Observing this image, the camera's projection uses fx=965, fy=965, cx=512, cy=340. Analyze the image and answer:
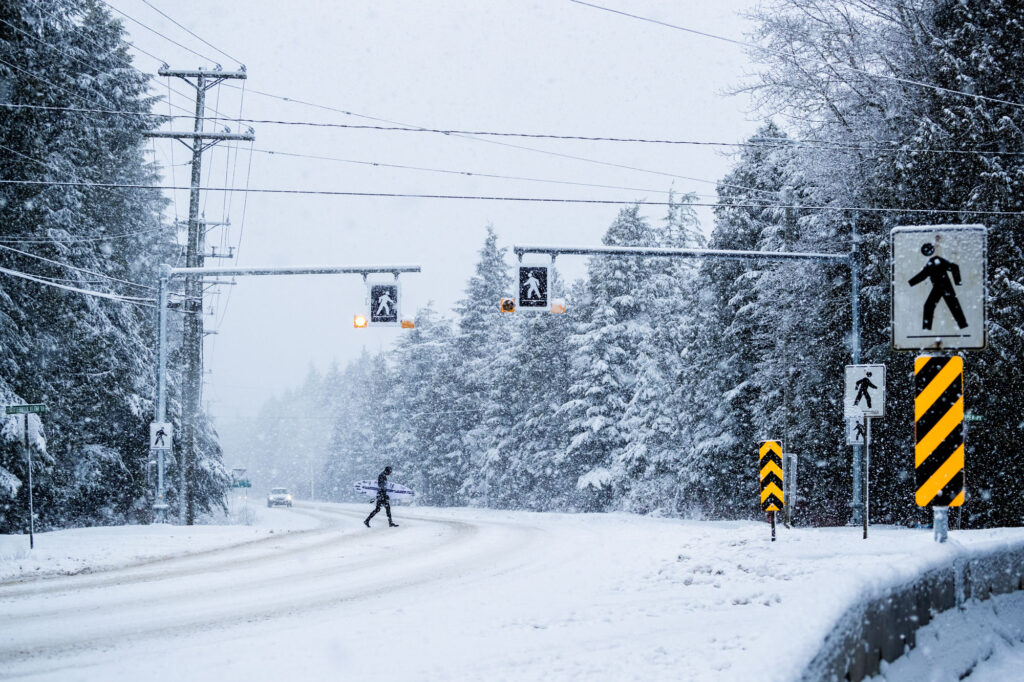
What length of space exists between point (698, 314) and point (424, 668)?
3160cm

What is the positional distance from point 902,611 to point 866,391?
40.1 ft

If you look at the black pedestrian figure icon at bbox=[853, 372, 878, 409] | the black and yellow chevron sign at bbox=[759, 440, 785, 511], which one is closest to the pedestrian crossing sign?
the black and yellow chevron sign at bbox=[759, 440, 785, 511]

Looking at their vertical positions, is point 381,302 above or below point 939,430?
above

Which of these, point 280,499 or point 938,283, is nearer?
point 938,283

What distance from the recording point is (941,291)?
8.77m

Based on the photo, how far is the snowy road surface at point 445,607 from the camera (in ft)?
24.2

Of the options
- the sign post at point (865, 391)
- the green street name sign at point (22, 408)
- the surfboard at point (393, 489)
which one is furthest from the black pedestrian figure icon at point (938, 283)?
the surfboard at point (393, 489)

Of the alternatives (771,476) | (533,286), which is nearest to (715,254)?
(533,286)

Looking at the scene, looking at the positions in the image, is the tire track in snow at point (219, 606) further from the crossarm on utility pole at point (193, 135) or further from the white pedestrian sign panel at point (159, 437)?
the crossarm on utility pole at point (193, 135)

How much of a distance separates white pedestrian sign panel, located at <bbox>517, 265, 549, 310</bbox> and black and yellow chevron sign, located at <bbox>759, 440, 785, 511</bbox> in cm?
598

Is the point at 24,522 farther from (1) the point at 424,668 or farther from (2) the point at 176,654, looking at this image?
(1) the point at 424,668

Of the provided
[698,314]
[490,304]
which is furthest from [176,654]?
[490,304]

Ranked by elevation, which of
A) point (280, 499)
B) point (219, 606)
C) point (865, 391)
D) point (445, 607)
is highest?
point (865, 391)

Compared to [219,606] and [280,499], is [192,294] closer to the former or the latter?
[219,606]
